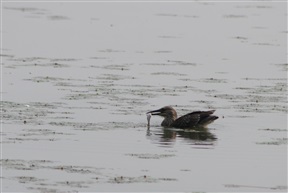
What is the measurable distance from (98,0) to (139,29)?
8.96 m

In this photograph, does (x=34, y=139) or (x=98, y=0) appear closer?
(x=34, y=139)

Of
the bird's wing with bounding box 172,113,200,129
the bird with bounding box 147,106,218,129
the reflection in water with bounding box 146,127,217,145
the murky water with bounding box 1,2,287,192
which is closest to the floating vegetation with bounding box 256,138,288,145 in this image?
the murky water with bounding box 1,2,287,192

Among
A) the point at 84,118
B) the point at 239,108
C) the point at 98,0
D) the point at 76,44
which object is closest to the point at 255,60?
the point at 76,44

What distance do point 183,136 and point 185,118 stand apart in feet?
2.22

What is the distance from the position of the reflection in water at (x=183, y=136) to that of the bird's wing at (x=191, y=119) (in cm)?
10

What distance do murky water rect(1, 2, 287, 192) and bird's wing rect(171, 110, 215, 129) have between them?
247 mm

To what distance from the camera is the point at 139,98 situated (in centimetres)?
2411

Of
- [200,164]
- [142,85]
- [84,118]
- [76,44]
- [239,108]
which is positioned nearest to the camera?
[200,164]

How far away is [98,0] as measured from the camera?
1735 inches

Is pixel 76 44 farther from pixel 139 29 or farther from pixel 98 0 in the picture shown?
pixel 98 0

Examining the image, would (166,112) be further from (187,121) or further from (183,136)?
(183,136)

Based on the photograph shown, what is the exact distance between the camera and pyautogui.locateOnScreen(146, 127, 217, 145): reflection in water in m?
20.6

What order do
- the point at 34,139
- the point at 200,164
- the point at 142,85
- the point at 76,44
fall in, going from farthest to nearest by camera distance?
the point at 76,44 < the point at 142,85 < the point at 34,139 < the point at 200,164

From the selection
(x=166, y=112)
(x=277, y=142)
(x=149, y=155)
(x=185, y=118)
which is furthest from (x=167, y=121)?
(x=149, y=155)
